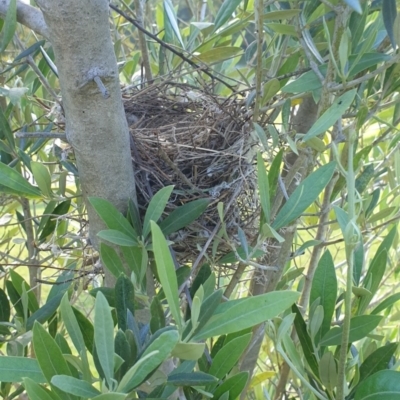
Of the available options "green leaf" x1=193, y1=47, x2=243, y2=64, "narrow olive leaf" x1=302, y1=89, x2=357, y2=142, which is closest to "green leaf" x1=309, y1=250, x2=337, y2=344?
"narrow olive leaf" x1=302, y1=89, x2=357, y2=142

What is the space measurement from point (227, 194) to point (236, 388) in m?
0.34

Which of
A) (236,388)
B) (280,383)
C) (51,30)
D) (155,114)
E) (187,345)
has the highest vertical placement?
(51,30)

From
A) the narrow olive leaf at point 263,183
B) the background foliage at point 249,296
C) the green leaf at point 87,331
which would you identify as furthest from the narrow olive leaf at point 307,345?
the green leaf at point 87,331

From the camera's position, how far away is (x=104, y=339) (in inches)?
15.9

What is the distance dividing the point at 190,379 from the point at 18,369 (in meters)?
0.15

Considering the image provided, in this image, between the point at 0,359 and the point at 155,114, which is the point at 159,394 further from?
the point at 155,114

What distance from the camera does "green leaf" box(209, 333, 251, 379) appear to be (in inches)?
20.9

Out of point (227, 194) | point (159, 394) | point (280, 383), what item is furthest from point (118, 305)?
point (280, 383)

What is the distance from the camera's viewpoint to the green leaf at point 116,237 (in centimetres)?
60

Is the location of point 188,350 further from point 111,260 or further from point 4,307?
point 4,307

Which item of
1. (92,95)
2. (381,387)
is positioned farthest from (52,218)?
(381,387)

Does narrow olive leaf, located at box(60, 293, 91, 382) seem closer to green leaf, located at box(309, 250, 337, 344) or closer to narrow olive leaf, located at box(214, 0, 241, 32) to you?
green leaf, located at box(309, 250, 337, 344)

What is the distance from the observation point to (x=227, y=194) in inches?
32.7

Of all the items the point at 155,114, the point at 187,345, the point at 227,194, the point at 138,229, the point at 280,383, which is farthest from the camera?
the point at 155,114
